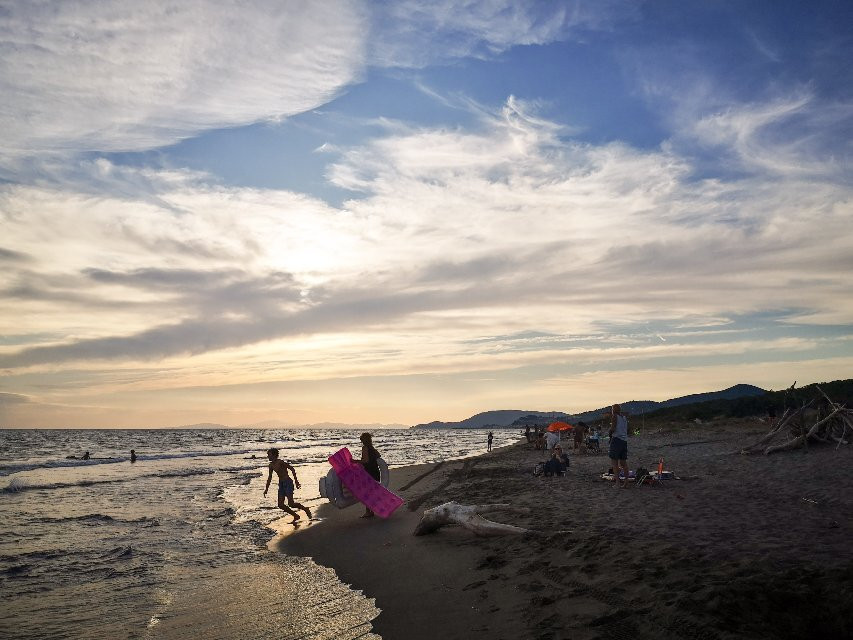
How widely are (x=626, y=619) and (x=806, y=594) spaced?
173 centimetres

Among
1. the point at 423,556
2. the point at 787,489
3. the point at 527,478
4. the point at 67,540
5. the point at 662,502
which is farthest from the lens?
the point at 527,478

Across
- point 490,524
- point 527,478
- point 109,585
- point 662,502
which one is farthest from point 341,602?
point 527,478

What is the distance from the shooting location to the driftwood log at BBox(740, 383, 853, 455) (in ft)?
68.8

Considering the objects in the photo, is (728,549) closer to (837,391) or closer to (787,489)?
(787,489)

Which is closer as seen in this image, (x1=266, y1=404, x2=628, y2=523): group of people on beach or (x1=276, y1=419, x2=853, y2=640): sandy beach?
(x1=276, y1=419, x2=853, y2=640): sandy beach

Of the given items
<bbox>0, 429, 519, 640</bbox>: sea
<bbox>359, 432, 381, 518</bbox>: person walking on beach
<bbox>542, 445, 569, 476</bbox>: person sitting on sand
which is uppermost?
<bbox>359, 432, 381, 518</bbox>: person walking on beach

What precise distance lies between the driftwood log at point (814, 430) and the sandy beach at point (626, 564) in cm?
707

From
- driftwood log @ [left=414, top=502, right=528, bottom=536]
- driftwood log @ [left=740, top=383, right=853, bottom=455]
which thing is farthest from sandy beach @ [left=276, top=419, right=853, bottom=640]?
driftwood log @ [left=740, top=383, right=853, bottom=455]

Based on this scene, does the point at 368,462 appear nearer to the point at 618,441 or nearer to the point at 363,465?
the point at 363,465

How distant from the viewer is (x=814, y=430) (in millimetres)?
21266

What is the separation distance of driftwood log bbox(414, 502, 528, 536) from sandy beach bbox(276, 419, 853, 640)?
0.20 metres

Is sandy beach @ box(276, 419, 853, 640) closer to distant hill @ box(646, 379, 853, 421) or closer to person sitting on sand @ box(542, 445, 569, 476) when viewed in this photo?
person sitting on sand @ box(542, 445, 569, 476)

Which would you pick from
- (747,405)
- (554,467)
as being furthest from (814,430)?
(747,405)

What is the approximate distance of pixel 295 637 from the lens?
640 centimetres
